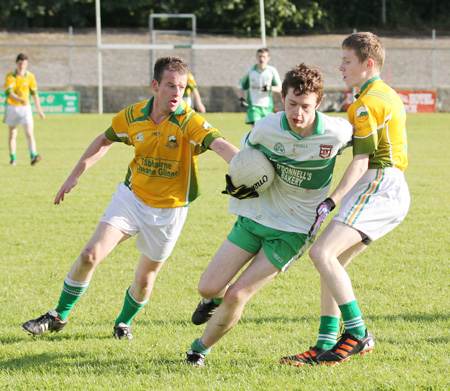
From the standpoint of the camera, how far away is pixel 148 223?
4.50 metres

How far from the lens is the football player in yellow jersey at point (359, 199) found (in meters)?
3.83

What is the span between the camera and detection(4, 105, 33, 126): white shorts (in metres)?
13.1

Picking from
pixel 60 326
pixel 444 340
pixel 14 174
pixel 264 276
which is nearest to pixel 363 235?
pixel 264 276

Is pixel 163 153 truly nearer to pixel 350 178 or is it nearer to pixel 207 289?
pixel 207 289

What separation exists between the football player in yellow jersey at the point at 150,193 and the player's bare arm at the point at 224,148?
144 mm

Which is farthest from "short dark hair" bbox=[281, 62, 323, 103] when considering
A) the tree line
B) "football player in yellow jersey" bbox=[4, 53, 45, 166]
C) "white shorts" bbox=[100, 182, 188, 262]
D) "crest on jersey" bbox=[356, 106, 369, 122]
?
the tree line

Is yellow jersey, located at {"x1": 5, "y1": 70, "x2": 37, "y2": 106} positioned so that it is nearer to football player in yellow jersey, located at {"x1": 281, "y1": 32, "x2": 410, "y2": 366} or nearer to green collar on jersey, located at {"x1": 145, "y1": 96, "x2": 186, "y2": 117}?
green collar on jersey, located at {"x1": 145, "y1": 96, "x2": 186, "y2": 117}

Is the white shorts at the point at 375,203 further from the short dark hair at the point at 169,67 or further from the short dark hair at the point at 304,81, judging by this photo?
the short dark hair at the point at 169,67

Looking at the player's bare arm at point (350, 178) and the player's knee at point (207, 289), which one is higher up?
the player's bare arm at point (350, 178)


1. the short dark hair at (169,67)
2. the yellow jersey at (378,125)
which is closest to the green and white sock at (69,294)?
the short dark hair at (169,67)

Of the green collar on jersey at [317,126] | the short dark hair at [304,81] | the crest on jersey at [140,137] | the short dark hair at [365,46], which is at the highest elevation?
the short dark hair at [365,46]

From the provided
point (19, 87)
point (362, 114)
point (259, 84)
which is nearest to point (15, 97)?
point (19, 87)

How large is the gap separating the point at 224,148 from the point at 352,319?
1275 mm

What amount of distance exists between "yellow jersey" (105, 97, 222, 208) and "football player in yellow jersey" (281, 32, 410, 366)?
103 centimetres
